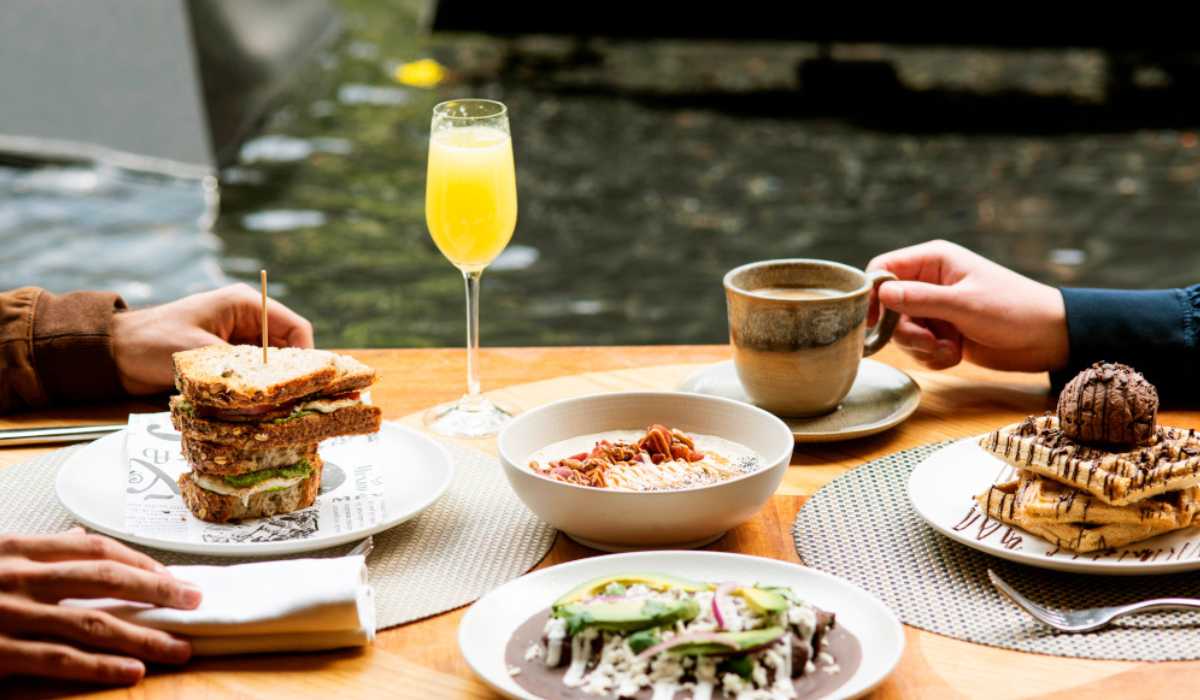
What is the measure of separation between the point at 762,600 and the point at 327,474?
59 cm

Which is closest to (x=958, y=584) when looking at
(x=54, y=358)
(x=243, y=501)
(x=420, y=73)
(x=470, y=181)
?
(x=243, y=501)

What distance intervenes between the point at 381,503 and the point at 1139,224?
4.42 m

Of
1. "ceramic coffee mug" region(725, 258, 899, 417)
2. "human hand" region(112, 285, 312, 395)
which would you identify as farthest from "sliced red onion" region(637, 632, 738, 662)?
"human hand" region(112, 285, 312, 395)

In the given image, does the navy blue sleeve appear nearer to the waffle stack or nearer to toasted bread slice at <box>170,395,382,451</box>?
the waffle stack

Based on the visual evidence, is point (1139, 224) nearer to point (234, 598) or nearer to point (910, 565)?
point (910, 565)

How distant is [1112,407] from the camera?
122 centimetres

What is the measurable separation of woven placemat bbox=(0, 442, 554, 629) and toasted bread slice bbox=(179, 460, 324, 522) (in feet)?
0.20

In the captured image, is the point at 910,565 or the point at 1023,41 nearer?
the point at 910,565

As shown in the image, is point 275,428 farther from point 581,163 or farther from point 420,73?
point 420,73

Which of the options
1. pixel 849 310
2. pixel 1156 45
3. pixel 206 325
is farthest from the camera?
pixel 1156 45

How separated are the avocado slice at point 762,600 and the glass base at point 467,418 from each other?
612 mm

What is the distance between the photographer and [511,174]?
1.74m

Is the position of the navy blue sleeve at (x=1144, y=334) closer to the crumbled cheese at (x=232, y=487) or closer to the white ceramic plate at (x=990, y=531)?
the white ceramic plate at (x=990, y=531)

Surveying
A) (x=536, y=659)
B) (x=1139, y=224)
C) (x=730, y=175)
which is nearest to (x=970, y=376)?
(x=536, y=659)
